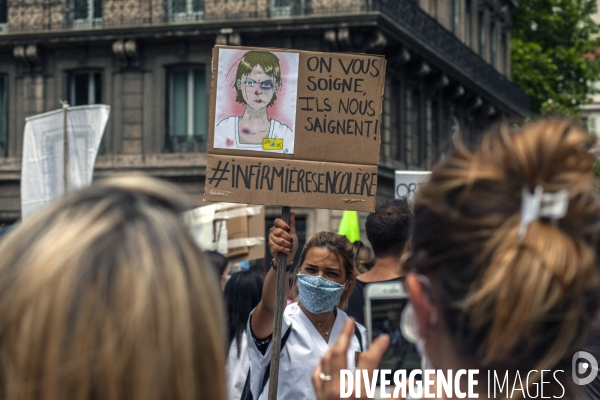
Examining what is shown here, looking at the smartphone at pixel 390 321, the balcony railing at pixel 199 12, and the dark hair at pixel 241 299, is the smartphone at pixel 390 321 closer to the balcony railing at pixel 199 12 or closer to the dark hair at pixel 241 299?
the dark hair at pixel 241 299

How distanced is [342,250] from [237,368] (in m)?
0.97

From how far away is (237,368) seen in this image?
5.18m

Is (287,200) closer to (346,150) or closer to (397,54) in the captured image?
(346,150)

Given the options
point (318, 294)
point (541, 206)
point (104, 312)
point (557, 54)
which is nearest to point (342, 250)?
point (318, 294)

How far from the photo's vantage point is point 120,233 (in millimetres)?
1461

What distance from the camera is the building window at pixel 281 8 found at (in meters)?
21.3

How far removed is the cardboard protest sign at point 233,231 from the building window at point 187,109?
10.6 meters

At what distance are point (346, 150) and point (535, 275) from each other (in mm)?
2794

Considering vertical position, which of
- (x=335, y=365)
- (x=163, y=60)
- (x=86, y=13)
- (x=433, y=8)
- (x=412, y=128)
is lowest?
(x=335, y=365)

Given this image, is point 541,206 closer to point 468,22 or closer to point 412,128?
point 412,128

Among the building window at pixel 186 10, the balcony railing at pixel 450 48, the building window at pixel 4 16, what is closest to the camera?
the building window at pixel 186 10

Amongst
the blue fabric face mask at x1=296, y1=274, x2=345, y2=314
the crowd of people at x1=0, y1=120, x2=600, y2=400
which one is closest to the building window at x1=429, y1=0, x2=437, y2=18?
the blue fabric face mask at x1=296, y1=274, x2=345, y2=314

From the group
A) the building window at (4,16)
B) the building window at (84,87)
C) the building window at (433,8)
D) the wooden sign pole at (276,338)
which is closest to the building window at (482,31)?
the building window at (433,8)

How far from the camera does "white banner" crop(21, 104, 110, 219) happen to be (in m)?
13.3
